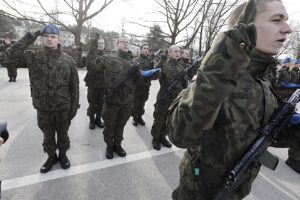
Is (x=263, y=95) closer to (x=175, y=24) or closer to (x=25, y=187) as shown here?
(x=25, y=187)

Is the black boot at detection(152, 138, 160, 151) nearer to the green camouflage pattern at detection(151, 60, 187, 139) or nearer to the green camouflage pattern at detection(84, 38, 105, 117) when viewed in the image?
the green camouflage pattern at detection(151, 60, 187, 139)

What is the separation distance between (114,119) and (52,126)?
938mm

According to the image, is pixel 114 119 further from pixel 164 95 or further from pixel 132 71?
pixel 164 95

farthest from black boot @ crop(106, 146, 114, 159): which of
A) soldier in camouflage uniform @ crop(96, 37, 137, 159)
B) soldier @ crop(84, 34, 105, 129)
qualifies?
soldier @ crop(84, 34, 105, 129)

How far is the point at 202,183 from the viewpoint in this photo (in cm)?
133

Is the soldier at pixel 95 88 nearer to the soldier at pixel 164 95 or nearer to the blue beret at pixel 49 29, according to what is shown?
the soldier at pixel 164 95

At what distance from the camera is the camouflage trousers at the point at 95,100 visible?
550 cm

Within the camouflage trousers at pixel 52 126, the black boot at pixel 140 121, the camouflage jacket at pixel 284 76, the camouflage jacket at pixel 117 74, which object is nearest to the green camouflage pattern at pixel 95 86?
the black boot at pixel 140 121

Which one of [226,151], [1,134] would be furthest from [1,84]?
[226,151]

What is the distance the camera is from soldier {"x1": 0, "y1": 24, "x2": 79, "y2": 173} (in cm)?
301

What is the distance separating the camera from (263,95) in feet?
4.08

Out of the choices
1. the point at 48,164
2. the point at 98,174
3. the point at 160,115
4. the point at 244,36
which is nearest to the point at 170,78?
the point at 160,115

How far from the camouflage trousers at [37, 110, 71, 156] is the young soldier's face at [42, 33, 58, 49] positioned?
875 mm

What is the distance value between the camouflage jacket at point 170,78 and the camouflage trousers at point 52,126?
177 centimetres
